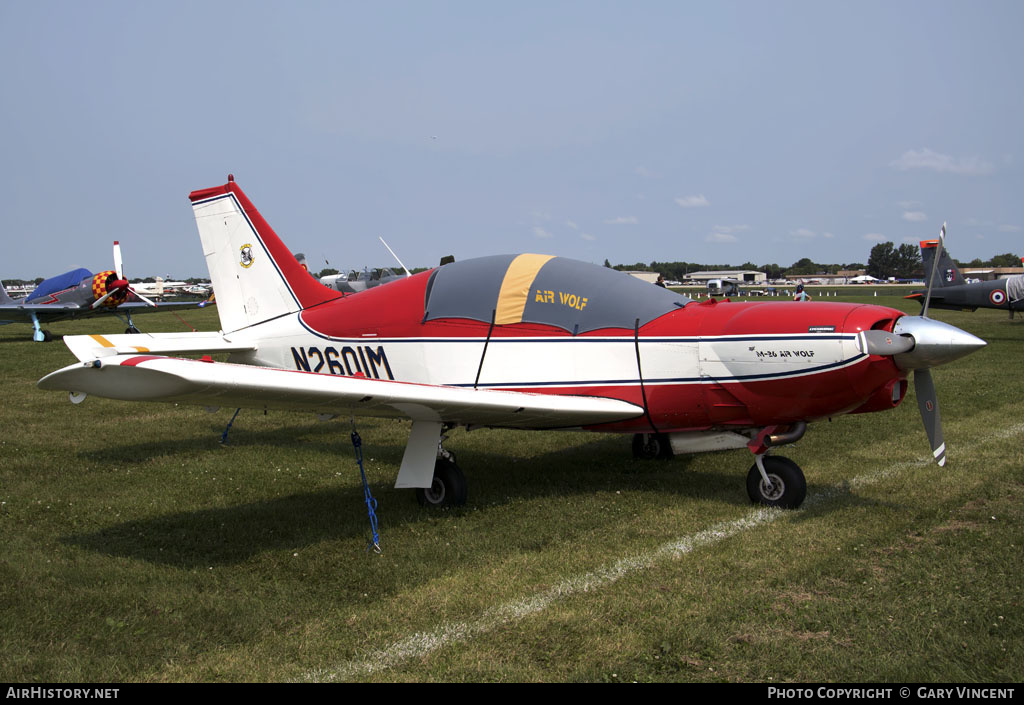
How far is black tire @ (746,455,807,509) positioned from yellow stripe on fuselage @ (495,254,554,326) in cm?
223

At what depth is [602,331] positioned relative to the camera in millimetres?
5902

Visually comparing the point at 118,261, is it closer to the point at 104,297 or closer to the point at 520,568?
the point at 104,297

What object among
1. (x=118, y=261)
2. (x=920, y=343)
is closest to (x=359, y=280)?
(x=118, y=261)

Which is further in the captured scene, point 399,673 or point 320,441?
point 320,441

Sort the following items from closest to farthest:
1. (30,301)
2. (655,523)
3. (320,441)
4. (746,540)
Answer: (746,540), (655,523), (320,441), (30,301)

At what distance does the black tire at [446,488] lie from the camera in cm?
603

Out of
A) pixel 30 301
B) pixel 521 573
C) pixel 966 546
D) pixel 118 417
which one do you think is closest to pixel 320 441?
pixel 118 417

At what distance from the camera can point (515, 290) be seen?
245 inches

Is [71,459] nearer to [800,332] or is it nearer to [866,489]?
[800,332]

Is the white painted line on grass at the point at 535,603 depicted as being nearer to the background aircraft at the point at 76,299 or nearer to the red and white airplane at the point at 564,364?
the red and white airplane at the point at 564,364

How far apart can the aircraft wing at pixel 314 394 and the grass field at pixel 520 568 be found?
2.58ft

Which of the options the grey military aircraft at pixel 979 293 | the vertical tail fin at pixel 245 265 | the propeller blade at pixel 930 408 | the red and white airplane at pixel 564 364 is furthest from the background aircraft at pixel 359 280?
the propeller blade at pixel 930 408

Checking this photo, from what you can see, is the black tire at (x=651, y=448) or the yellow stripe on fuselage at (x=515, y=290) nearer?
the yellow stripe on fuselage at (x=515, y=290)
